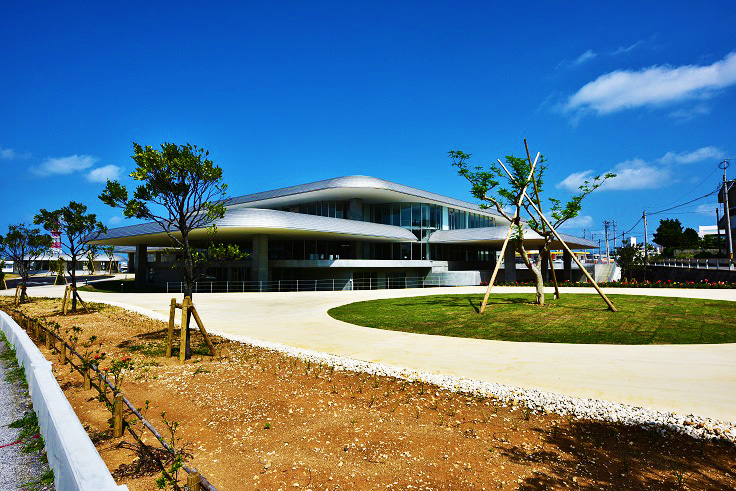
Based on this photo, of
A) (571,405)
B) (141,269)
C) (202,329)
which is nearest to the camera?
(571,405)

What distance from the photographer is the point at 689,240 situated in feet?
301

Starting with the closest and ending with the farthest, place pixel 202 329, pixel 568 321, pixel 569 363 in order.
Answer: pixel 569 363, pixel 202 329, pixel 568 321

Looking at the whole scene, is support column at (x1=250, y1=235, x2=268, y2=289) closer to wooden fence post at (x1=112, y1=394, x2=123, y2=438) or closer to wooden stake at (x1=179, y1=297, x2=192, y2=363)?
wooden stake at (x1=179, y1=297, x2=192, y2=363)

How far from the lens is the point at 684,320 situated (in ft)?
48.0

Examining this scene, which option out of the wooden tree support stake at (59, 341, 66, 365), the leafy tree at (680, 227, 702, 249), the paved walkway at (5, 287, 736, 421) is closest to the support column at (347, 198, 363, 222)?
the paved walkway at (5, 287, 736, 421)

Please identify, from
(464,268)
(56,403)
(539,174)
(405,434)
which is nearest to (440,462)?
(405,434)

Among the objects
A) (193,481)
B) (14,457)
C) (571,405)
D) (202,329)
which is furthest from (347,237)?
(193,481)

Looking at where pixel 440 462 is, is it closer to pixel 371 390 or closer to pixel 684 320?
pixel 371 390

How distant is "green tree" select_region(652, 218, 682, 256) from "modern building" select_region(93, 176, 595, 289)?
197 feet

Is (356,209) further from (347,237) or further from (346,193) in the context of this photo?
(347,237)

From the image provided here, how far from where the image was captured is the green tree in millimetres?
92688

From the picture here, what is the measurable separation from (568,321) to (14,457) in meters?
15.5

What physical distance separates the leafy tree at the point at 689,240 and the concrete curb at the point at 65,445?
105862mm

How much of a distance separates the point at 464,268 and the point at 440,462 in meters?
48.7
